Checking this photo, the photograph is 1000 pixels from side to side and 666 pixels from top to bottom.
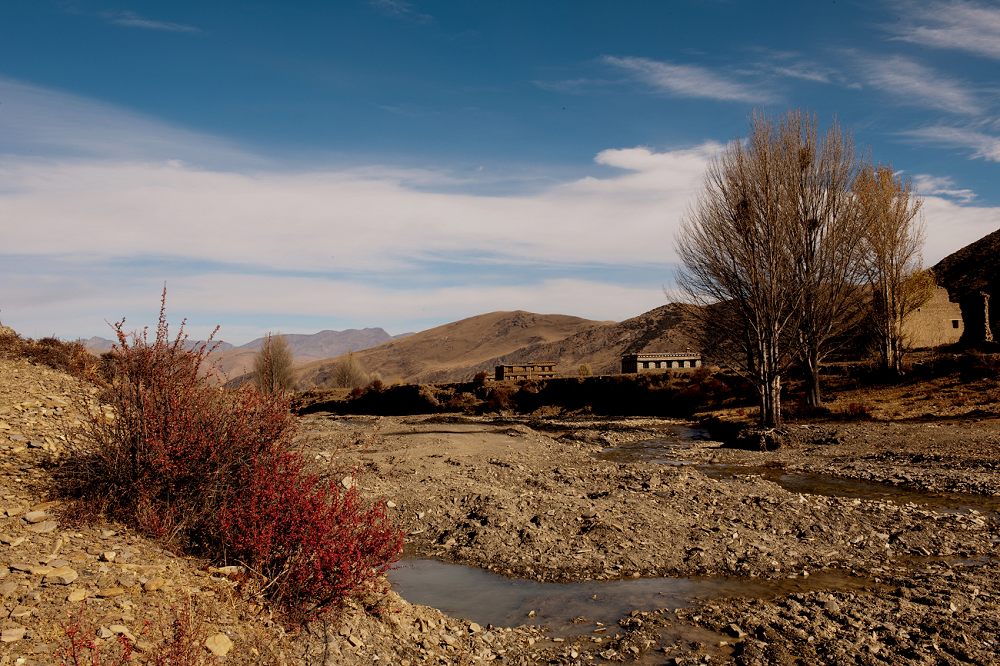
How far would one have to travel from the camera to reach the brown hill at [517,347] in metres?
107

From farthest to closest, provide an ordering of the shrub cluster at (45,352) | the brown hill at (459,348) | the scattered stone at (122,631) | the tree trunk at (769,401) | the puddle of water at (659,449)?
1. the brown hill at (459,348)
2. the tree trunk at (769,401)
3. the puddle of water at (659,449)
4. the shrub cluster at (45,352)
5. the scattered stone at (122,631)

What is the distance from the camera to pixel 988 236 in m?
74.9

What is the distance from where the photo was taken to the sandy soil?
6785 millimetres

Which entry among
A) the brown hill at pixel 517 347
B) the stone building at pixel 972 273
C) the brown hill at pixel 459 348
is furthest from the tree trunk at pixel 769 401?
the brown hill at pixel 459 348

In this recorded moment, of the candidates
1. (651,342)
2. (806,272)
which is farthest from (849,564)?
(651,342)

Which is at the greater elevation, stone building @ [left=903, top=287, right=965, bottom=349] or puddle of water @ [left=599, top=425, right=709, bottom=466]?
stone building @ [left=903, top=287, right=965, bottom=349]

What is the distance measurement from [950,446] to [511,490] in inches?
565

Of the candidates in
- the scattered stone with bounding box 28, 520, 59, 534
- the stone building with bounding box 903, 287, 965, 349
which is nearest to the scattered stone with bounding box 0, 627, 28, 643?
the scattered stone with bounding box 28, 520, 59, 534

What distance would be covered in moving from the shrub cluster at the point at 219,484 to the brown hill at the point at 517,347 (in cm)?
7868

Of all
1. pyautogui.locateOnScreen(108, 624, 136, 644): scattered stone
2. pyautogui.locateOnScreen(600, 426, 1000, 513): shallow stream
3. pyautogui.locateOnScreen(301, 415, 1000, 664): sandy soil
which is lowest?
pyautogui.locateOnScreen(600, 426, 1000, 513): shallow stream

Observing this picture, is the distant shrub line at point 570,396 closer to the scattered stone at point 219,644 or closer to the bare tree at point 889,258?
the bare tree at point 889,258

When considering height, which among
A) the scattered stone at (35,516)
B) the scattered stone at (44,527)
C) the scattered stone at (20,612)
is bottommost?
the scattered stone at (20,612)

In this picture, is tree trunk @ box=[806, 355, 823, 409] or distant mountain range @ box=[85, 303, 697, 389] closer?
tree trunk @ box=[806, 355, 823, 409]

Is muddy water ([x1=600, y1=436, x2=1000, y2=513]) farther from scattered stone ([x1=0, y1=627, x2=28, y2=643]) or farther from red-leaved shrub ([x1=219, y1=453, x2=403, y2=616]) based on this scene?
scattered stone ([x1=0, y1=627, x2=28, y2=643])
